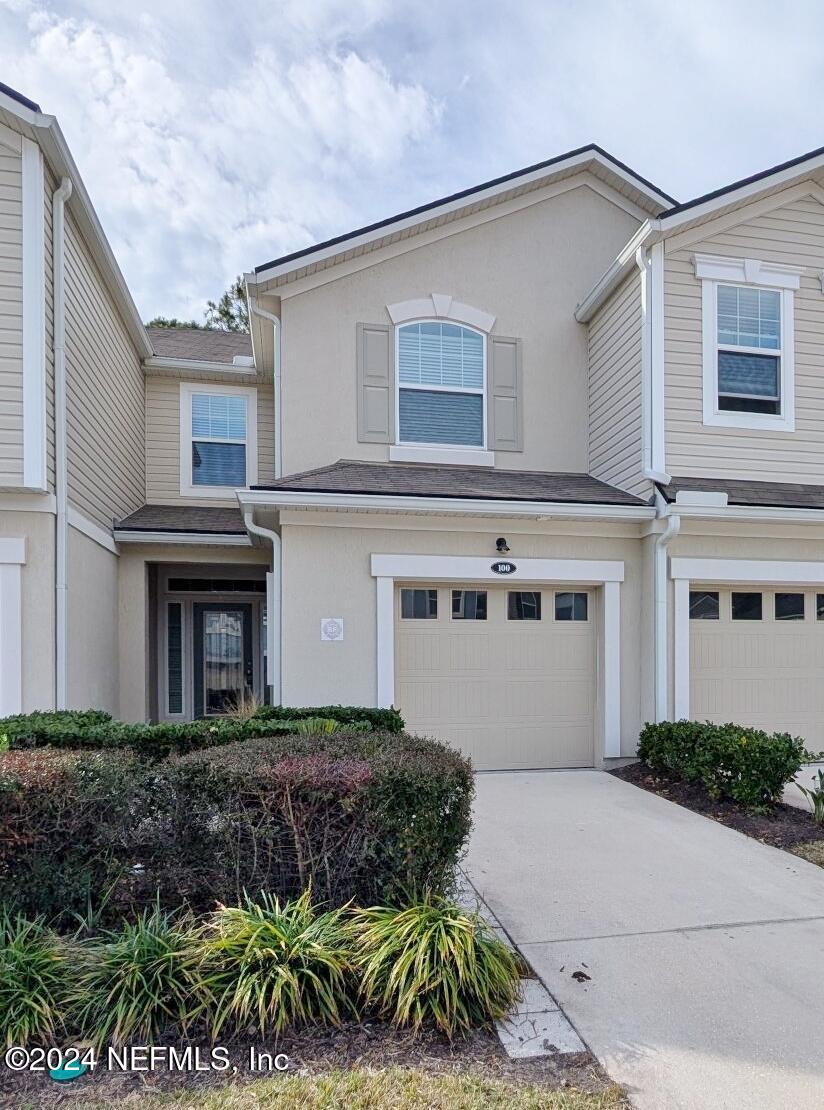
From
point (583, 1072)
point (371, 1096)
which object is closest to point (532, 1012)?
point (583, 1072)

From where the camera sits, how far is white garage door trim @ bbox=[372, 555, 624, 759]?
7.32 metres

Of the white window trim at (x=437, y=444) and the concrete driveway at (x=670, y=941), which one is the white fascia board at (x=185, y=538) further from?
the concrete driveway at (x=670, y=941)

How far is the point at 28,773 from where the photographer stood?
3.32 meters

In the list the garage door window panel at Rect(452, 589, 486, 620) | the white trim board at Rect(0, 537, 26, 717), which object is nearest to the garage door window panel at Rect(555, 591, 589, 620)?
the garage door window panel at Rect(452, 589, 486, 620)

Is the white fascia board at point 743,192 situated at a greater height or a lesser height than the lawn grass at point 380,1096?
greater

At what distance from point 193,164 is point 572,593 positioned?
9804 mm

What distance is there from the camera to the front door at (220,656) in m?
11.1

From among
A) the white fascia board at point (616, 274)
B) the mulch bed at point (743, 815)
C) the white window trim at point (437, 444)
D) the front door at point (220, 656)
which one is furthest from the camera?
the front door at point (220, 656)

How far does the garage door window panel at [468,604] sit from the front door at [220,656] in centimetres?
493

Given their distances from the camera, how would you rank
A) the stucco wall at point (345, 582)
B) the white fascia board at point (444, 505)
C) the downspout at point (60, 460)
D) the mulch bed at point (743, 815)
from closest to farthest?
1. the mulch bed at point (743, 815)
2. the downspout at point (60, 460)
3. the white fascia board at point (444, 505)
4. the stucco wall at point (345, 582)

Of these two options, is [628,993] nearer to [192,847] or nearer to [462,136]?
[192,847]

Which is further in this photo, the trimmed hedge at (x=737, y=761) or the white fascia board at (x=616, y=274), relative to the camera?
the white fascia board at (x=616, y=274)

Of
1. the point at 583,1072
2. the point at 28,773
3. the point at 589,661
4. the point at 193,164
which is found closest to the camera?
the point at 583,1072

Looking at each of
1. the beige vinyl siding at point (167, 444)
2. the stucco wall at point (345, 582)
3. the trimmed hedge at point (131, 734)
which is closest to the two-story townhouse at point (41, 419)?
the trimmed hedge at point (131, 734)
